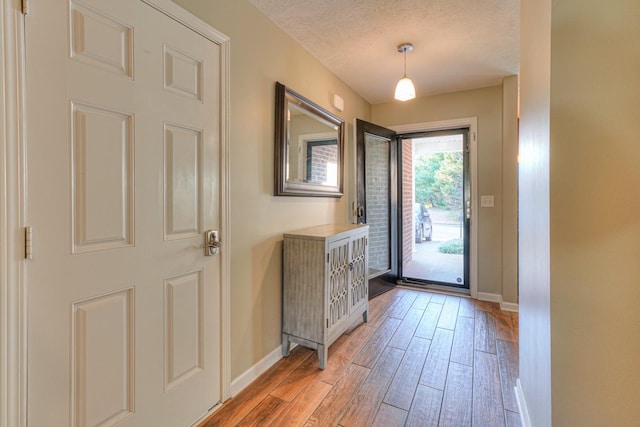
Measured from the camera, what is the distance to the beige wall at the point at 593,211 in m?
0.84

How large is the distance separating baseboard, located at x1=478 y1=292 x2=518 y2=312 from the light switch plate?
1.02m

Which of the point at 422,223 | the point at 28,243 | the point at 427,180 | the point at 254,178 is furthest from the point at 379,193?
the point at 28,243

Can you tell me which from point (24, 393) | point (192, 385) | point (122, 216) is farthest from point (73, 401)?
point (122, 216)

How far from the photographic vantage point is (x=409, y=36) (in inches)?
87.8

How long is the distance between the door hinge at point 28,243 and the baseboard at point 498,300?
369 cm

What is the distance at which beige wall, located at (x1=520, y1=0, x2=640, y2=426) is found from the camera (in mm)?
838

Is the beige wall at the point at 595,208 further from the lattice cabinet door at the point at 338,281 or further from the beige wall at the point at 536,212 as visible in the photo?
the lattice cabinet door at the point at 338,281

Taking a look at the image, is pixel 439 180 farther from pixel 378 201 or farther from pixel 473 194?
pixel 378 201

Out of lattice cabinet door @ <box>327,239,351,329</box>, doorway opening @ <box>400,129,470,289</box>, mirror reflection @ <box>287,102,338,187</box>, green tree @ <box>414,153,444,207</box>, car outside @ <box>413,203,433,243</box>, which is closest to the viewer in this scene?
lattice cabinet door @ <box>327,239,351,329</box>

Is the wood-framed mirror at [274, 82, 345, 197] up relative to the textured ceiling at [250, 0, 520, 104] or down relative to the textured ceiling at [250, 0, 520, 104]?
down

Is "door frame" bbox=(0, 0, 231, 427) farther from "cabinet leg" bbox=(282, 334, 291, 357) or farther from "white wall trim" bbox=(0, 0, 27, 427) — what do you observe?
"cabinet leg" bbox=(282, 334, 291, 357)

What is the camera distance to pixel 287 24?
2.08m

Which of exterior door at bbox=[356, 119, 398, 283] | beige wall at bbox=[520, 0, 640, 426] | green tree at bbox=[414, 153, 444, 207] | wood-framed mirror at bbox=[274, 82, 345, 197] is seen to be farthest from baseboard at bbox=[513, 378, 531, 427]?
green tree at bbox=[414, 153, 444, 207]

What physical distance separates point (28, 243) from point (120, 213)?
29 centimetres
